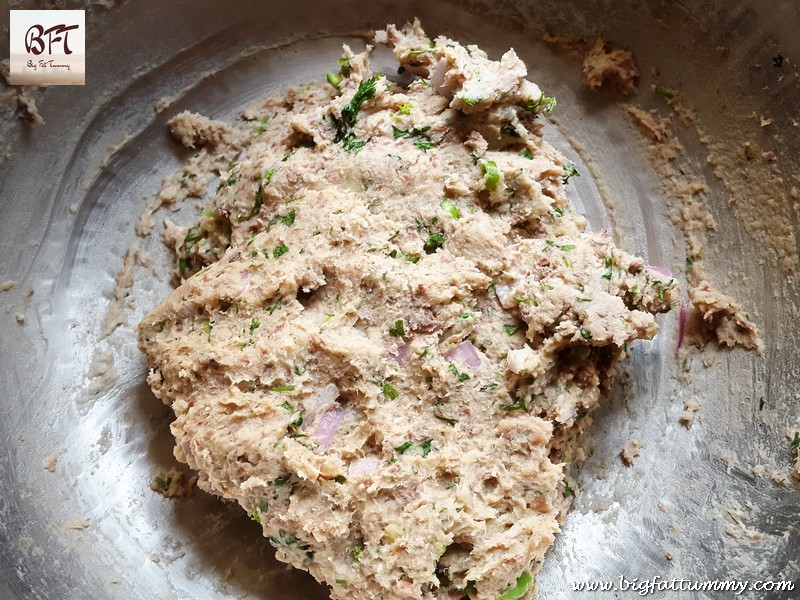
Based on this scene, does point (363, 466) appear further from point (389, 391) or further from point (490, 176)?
point (490, 176)

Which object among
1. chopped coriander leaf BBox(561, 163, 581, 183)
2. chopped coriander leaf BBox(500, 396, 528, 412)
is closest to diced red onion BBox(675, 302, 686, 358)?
chopped coriander leaf BBox(561, 163, 581, 183)

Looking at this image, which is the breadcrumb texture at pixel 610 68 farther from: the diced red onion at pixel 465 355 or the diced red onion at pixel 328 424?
the diced red onion at pixel 328 424

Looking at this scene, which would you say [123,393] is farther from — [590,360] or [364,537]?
[590,360]

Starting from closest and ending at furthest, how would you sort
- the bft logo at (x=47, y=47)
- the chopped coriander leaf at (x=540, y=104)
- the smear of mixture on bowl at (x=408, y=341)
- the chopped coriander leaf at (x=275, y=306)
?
1. the smear of mixture on bowl at (x=408, y=341)
2. the chopped coriander leaf at (x=275, y=306)
3. the chopped coriander leaf at (x=540, y=104)
4. the bft logo at (x=47, y=47)

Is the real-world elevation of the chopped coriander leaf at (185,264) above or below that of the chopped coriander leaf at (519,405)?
above

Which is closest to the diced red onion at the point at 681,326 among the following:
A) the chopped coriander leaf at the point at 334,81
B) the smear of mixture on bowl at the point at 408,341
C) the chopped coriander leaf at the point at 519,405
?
the smear of mixture on bowl at the point at 408,341

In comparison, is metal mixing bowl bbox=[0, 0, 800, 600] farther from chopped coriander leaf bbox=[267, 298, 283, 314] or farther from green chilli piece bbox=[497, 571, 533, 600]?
chopped coriander leaf bbox=[267, 298, 283, 314]
